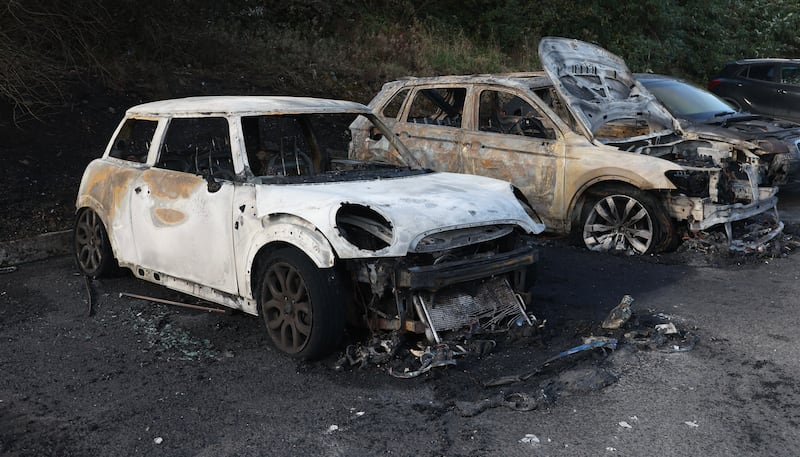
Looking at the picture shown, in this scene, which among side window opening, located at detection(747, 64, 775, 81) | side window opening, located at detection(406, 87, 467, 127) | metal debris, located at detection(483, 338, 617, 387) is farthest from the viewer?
side window opening, located at detection(747, 64, 775, 81)

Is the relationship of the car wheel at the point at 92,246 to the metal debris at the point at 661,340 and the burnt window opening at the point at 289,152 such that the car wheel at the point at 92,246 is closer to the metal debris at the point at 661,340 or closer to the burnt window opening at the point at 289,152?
the burnt window opening at the point at 289,152

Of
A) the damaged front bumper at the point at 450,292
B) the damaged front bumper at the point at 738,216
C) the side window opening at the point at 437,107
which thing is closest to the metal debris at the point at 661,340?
the damaged front bumper at the point at 450,292

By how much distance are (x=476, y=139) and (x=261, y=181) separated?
11.6 feet

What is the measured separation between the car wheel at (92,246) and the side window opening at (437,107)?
12.5 feet

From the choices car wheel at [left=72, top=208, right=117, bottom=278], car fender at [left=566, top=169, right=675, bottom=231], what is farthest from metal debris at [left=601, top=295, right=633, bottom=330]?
car wheel at [left=72, top=208, right=117, bottom=278]

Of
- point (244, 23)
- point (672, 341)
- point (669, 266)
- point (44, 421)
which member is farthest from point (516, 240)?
point (244, 23)

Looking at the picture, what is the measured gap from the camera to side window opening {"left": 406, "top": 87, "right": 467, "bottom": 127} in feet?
28.8

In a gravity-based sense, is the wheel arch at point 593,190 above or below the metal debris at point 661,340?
above

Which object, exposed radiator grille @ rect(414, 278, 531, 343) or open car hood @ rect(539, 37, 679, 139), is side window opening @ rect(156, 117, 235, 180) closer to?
exposed radiator grille @ rect(414, 278, 531, 343)

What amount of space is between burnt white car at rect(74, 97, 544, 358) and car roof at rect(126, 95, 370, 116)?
0.5 inches

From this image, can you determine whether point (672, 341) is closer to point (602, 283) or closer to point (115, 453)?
point (602, 283)

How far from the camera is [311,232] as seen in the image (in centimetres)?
488

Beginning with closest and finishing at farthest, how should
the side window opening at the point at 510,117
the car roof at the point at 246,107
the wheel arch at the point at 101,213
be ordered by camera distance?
the car roof at the point at 246,107 → the wheel arch at the point at 101,213 → the side window opening at the point at 510,117

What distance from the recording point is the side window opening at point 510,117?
8.12 m
